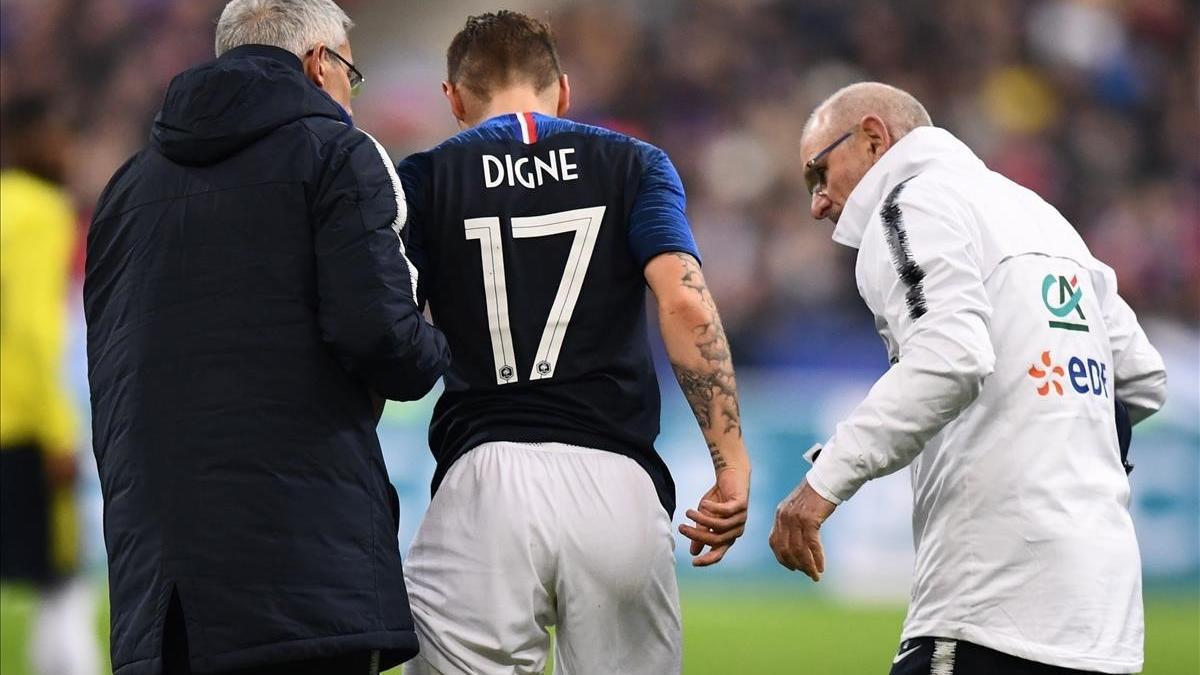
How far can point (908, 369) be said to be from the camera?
306 centimetres

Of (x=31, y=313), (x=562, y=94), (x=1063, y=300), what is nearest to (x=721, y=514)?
(x=1063, y=300)

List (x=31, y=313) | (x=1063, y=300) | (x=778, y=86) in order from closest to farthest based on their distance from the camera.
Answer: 1. (x=1063, y=300)
2. (x=31, y=313)
3. (x=778, y=86)

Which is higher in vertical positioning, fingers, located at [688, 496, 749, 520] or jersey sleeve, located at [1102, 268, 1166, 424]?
jersey sleeve, located at [1102, 268, 1166, 424]

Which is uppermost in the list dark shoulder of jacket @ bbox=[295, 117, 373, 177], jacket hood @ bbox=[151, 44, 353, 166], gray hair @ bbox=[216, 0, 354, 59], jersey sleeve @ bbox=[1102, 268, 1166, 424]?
gray hair @ bbox=[216, 0, 354, 59]

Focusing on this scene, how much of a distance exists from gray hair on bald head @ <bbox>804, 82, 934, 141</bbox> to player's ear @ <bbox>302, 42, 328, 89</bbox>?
3.91 feet

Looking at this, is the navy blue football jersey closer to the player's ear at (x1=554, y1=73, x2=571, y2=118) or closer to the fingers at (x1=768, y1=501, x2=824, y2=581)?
the player's ear at (x1=554, y1=73, x2=571, y2=118)

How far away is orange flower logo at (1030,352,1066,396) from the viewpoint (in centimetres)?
318

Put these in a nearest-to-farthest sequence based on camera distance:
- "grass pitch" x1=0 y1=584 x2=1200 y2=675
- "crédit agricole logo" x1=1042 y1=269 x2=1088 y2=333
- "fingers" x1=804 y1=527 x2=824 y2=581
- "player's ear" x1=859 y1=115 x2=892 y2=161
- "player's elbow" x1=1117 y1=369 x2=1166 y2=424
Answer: "fingers" x1=804 y1=527 x2=824 y2=581 < "crédit agricole logo" x1=1042 y1=269 x2=1088 y2=333 < "player's elbow" x1=1117 y1=369 x2=1166 y2=424 < "player's ear" x1=859 y1=115 x2=892 y2=161 < "grass pitch" x1=0 y1=584 x2=1200 y2=675

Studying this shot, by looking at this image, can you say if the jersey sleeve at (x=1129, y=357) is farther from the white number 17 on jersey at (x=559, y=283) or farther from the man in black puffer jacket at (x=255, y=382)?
the man in black puffer jacket at (x=255, y=382)

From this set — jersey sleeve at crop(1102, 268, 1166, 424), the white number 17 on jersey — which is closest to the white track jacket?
jersey sleeve at crop(1102, 268, 1166, 424)

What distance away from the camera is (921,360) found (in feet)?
10.0

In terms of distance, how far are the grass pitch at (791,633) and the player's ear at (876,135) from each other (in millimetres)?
3849

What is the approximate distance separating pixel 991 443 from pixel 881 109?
2.99ft

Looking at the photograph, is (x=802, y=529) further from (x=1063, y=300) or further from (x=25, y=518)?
(x=25, y=518)
